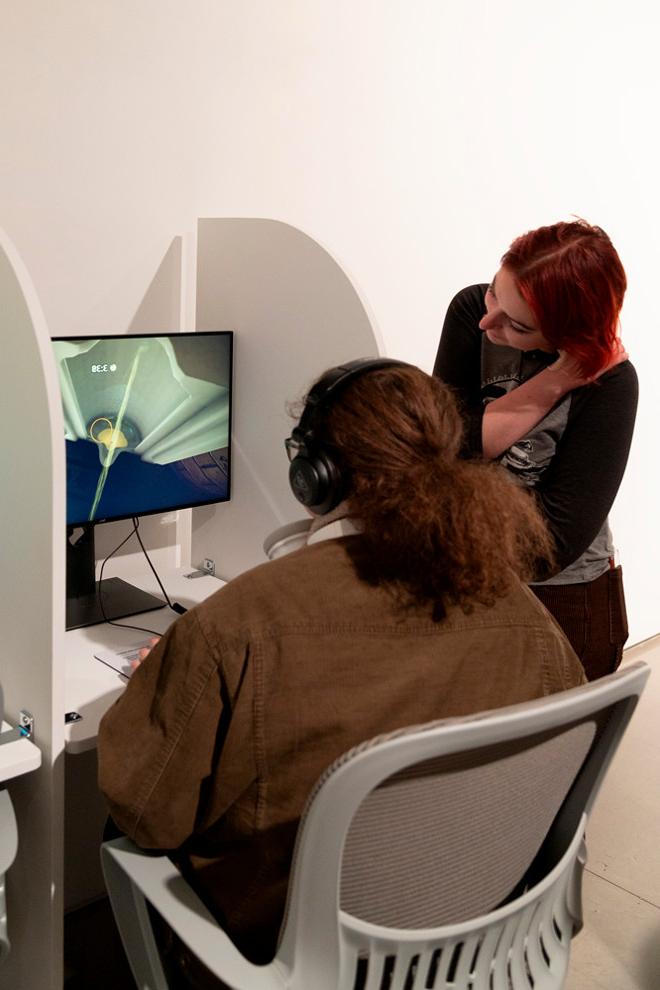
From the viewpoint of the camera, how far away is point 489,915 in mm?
1040

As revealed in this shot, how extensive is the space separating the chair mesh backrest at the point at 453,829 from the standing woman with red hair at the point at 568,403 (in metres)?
0.66

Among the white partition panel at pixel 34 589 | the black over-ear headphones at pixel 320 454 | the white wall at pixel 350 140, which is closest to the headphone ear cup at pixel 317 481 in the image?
the black over-ear headphones at pixel 320 454

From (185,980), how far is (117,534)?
3.34 feet

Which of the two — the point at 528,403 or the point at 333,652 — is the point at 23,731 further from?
the point at 528,403

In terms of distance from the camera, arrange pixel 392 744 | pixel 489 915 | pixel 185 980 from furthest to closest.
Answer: pixel 185 980
pixel 489 915
pixel 392 744

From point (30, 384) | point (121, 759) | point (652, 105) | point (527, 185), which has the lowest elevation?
point (121, 759)

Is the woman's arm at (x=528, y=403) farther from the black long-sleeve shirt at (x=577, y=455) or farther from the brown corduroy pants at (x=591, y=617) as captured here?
the brown corduroy pants at (x=591, y=617)

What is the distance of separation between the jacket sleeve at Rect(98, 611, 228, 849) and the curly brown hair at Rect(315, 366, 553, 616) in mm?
215

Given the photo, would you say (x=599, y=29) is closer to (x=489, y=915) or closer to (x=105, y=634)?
(x=105, y=634)

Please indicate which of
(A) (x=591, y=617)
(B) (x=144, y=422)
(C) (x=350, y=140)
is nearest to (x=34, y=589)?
(B) (x=144, y=422)

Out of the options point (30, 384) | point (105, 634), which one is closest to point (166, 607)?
point (105, 634)

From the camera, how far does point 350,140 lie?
2.43 meters

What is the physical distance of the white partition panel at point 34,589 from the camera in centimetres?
131

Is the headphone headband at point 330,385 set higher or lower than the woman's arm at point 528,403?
higher
